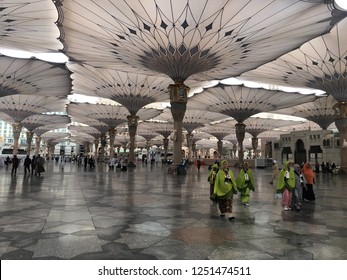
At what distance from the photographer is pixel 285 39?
54.7ft

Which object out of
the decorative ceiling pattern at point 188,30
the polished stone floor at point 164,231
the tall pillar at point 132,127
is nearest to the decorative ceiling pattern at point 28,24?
the decorative ceiling pattern at point 188,30

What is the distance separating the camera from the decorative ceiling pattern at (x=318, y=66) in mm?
19094

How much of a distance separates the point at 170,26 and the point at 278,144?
125 ft

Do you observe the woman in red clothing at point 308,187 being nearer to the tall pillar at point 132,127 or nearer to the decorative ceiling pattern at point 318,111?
the tall pillar at point 132,127

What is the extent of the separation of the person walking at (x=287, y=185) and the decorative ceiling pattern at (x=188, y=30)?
29.4 ft

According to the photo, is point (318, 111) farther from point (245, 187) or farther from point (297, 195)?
point (245, 187)

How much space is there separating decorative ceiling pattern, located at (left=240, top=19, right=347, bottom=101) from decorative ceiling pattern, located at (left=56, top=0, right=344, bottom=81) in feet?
9.26

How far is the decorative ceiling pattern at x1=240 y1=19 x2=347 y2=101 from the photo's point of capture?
1909 centimetres

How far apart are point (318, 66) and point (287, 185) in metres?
16.6

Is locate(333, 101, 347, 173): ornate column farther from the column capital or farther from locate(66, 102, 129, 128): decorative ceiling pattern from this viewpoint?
locate(66, 102, 129, 128): decorative ceiling pattern

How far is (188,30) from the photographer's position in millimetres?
16250

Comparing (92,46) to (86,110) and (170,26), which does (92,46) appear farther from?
(86,110)

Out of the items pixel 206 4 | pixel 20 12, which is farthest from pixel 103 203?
pixel 20 12

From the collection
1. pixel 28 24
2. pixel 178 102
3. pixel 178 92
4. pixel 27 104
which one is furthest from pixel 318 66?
pixel 27 104
